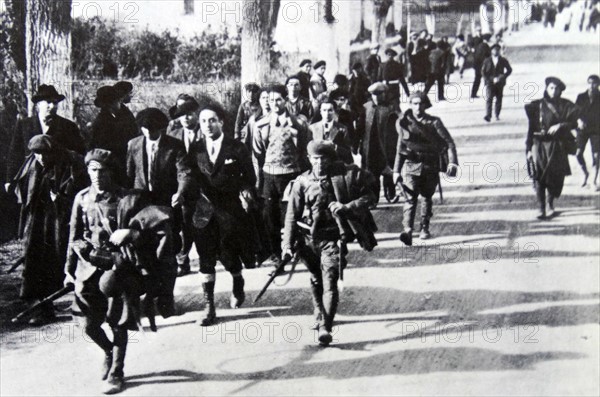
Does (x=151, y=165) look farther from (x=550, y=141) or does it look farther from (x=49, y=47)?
(x=550, y=141)

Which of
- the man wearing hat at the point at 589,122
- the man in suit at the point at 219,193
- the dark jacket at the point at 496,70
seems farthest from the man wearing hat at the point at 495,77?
the man in suit at the point at 219,193

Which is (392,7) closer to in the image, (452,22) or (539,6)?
(452,22)

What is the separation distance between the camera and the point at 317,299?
15.7 ft

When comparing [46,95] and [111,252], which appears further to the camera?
[46,95]

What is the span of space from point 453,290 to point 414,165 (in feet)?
4.14

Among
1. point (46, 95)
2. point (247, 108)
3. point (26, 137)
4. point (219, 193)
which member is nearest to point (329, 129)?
point (247, 108)

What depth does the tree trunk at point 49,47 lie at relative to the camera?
15.2 ft

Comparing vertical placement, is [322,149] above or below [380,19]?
below

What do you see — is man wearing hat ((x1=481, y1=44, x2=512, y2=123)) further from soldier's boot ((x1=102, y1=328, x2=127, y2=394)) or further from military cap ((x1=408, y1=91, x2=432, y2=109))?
soldier's boot ((x1=102, y1=328, x2=127, y2=394))

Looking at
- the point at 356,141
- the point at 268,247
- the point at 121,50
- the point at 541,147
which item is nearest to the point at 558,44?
the point at 541,147

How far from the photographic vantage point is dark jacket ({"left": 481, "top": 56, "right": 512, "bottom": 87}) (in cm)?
593

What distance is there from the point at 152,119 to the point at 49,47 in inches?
29.2

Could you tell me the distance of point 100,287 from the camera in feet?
13.8

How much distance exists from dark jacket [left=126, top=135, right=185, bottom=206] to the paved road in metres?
0.72
